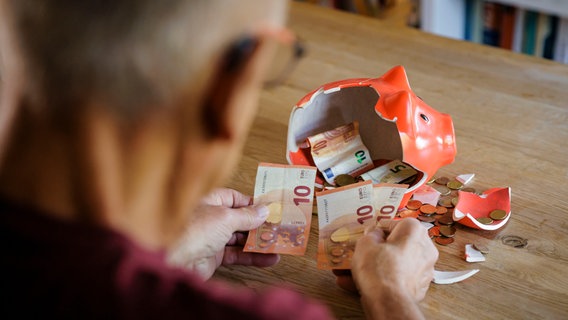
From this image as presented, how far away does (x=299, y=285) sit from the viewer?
1.24 metres

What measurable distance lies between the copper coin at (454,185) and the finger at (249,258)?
1.31 feet

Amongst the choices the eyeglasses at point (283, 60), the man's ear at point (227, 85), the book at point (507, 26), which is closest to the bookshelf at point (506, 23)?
the book at point (507, 26)

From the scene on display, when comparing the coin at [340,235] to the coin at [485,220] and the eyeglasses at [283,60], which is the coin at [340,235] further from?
the eyeglasses at [283,60]

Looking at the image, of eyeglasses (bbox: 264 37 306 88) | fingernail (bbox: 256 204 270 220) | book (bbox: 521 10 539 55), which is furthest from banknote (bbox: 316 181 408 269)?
book (bbox: 521 10 539 55)

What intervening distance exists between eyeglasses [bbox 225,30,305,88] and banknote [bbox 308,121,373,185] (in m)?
0.63

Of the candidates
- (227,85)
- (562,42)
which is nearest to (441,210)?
(227,85)

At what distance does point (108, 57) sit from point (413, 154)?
864 millimetres

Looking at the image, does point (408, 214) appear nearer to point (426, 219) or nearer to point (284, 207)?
point (426, 219)

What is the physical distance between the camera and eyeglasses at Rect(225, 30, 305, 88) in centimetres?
67

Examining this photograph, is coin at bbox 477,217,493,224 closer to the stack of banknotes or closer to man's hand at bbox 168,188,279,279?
the stack of banknotes

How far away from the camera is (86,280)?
68cm

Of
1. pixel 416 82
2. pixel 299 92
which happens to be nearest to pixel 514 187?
pixel 416 82

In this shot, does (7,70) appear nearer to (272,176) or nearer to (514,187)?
(272,176)

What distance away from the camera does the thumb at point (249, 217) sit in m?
1.30
